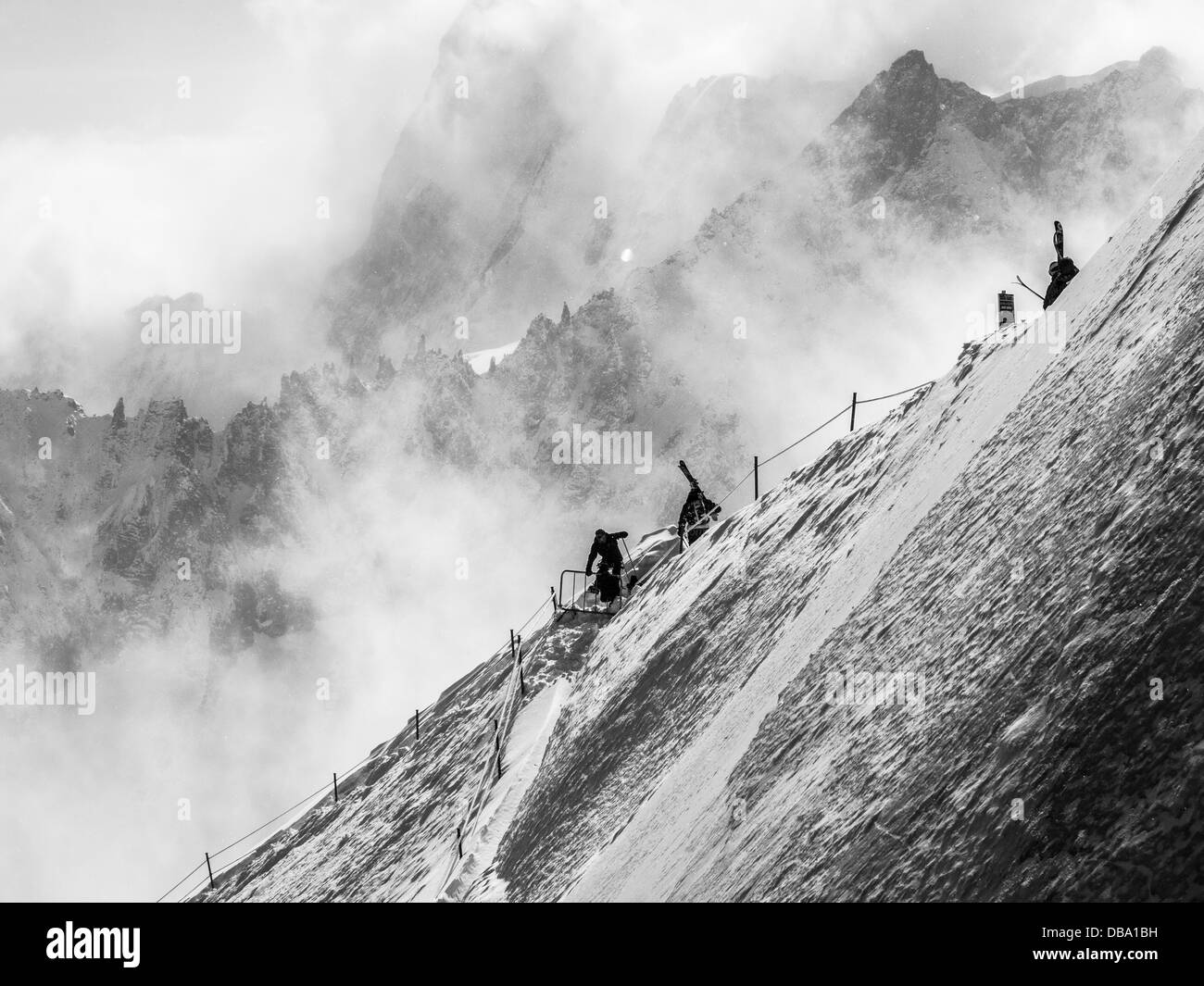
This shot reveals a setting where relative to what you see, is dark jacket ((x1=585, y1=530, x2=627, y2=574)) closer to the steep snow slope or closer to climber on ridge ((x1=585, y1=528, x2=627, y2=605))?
climber on ridge ((x1=585, y1=528, x2=627, y2=605))

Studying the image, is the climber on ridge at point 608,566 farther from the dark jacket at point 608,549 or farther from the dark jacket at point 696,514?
the dark jacket at point 696,514

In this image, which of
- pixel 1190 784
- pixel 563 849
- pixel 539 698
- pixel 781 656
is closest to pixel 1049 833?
pixel 1190 784

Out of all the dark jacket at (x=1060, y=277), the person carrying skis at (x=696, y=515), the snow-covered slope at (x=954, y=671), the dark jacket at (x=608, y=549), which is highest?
the dark jacket at (x=1060, y=277)

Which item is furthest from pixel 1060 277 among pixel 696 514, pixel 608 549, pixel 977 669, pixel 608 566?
pixel 696 514

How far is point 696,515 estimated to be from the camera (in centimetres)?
3447

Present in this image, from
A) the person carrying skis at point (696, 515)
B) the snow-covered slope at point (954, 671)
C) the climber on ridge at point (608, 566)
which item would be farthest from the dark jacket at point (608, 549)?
the snow-covered slope at point (954, 671)

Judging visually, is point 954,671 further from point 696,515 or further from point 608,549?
point 696,515

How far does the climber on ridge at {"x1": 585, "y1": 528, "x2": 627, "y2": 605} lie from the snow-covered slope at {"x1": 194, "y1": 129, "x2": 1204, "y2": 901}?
5178 millimetres

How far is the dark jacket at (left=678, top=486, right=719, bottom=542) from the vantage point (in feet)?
111

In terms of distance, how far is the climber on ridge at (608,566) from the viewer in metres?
32.1

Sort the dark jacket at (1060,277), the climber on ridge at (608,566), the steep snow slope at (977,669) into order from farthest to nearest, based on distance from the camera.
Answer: the climber on ridge at (608,566), the dark jacket at (1060,277), the steep snow slope at (977,669)
